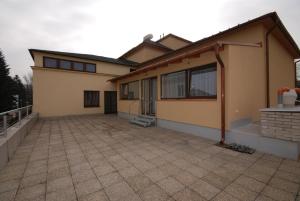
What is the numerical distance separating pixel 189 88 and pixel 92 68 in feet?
31.3

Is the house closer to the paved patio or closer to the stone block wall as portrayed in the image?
the stone block wall

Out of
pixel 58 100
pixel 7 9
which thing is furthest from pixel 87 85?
pixel 7 9

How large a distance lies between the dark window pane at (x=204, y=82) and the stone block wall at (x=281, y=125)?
154cm

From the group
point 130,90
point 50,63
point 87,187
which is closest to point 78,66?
point 50,63

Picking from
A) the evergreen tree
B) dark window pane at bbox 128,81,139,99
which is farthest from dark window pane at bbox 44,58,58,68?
the evergreen tree

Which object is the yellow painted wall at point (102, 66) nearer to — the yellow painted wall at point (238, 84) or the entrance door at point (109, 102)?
the entrance door at point (109, 102)

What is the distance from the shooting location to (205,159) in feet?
10.5

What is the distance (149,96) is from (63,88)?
7230 mm

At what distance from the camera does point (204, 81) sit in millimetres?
4922

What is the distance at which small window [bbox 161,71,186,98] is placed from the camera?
227 inches

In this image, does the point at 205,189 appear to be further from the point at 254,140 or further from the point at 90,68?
the point at 90,68

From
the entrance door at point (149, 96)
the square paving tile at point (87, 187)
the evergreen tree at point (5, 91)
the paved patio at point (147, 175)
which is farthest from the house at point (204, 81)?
the evergreen tree at point (5, 91)

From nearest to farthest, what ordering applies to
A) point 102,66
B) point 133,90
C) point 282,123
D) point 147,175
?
point 147,175
point 282,123
point 133,90
point 102,66

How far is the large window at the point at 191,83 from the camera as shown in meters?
4.71
